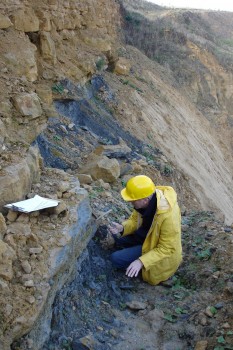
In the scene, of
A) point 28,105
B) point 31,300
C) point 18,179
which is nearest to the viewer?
point 31,300

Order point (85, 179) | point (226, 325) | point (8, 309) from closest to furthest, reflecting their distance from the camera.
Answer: point (8, 309) < point (226, 325) < point (85, 179)

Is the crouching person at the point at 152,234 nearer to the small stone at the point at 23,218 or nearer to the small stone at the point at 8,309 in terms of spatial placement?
the small stone at the point at 23,218

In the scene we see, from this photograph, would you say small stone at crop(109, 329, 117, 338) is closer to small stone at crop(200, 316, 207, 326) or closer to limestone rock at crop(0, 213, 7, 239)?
small stone at crop(200, 316, 207, 326)

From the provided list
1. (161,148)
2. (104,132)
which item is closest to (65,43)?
(104,132)

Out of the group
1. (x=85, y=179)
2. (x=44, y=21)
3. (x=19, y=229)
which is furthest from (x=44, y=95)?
(x=19, y=229)

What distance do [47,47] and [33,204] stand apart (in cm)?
595

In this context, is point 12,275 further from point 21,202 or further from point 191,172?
point 191,172


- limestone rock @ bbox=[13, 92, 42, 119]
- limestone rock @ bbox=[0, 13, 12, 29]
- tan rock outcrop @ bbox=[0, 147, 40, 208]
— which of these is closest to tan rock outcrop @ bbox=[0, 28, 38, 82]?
limestone rock @ bbox=[0, 13, 12, 29]

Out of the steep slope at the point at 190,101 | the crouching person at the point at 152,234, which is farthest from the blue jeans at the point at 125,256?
the steep slope at the point at 190,101

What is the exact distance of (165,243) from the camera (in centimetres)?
440

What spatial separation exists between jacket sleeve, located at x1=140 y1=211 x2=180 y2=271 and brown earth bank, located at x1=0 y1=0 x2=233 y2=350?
18.3 inches

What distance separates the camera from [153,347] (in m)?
3.91

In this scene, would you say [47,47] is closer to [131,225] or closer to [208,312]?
[131,225]

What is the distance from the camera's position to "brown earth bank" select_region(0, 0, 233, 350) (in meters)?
3.60
